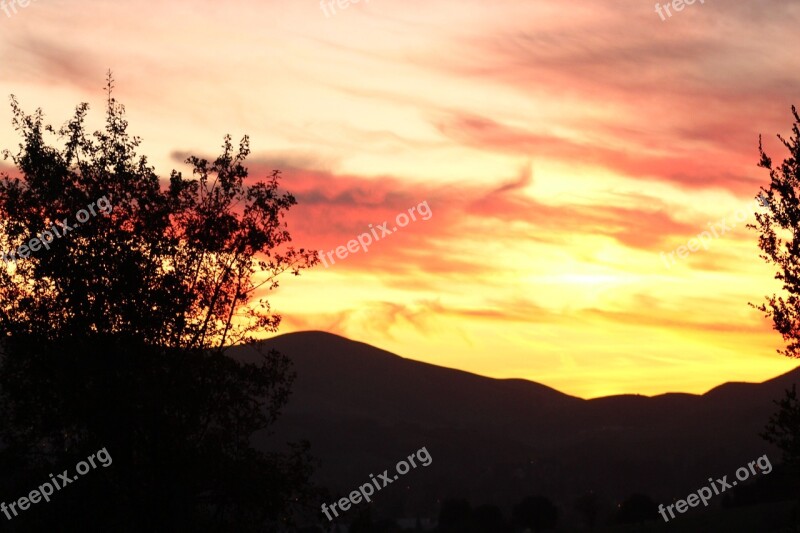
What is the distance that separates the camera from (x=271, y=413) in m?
38.5

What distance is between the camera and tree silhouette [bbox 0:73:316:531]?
36031mm

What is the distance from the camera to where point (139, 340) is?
123 feet

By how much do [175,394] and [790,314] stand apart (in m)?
23.6

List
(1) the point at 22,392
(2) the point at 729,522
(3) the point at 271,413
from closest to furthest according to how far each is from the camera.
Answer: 1. (1) the point at 22,392
2. (3) the point at 271,413
3. (2) the point at 729,522

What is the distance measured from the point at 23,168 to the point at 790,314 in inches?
1200

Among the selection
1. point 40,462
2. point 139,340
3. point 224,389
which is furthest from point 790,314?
point 40,462

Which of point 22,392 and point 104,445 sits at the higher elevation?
point 22,392

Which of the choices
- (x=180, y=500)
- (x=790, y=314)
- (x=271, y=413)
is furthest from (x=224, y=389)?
(x=790, y=314)

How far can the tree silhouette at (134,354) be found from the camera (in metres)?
36.0

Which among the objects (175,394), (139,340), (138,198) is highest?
(138,198)

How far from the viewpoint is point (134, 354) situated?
122 feet

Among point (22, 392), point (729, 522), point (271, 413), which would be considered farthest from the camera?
point (729, 522)

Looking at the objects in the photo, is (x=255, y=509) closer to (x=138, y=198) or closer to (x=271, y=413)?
(x=271, y=413)

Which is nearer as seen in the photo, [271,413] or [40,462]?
[40,462]
